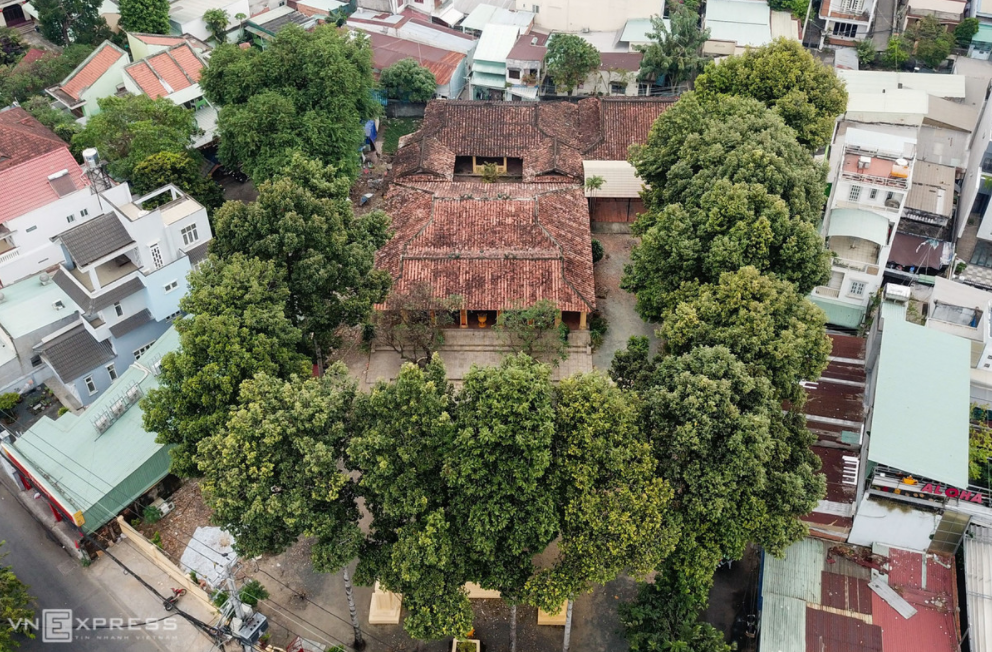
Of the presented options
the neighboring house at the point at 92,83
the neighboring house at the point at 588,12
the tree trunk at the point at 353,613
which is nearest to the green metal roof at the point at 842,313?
the tree trunk at the point at 353,613

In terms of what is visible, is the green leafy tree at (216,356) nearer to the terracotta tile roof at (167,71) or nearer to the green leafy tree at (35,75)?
the terracotta tile roof at (167,71)

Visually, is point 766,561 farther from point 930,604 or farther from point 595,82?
point 595,82

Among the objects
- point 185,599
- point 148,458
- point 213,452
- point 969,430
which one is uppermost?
point 213,452

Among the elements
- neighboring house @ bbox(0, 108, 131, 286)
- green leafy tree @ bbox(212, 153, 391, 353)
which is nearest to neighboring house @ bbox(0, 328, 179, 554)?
green leafy tree @ bbox(212, 153, 391, 353)

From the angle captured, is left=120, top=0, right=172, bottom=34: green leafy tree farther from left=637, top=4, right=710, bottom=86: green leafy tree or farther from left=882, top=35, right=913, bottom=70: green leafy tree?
left=882, top=35, right=913, bottom=70: green leafy tree

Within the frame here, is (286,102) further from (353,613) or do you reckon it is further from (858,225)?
(858,225)

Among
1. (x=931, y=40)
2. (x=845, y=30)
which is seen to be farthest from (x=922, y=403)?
(x=845, y=30)

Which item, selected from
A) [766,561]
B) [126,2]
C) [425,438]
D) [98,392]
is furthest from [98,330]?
[126,2]
